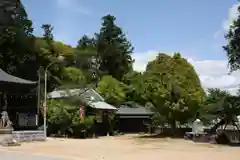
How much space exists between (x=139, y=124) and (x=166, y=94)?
18.0 metres

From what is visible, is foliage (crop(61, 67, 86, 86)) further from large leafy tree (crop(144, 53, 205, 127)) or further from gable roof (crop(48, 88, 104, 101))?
large leafy tree (crop(144, 53, 205, 127))

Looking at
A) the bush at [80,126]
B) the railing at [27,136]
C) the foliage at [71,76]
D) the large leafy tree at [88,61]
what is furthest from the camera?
the large leafy tree at [88,61]

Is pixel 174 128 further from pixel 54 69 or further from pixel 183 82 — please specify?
pixel 54 69

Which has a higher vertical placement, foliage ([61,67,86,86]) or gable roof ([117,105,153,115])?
foliage ([61,67,86,86])

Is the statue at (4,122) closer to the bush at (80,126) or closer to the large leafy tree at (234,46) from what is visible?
the bush at (80,126)

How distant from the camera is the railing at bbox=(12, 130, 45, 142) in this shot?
34.0m

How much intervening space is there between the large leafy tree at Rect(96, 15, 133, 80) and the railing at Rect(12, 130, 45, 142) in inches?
1712

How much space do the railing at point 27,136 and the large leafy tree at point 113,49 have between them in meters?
43.5

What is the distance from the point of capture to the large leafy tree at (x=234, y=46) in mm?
34438

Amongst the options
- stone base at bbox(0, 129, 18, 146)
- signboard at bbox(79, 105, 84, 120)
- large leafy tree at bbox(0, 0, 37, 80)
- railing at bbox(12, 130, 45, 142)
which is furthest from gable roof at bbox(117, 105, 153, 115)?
stone base at bbox(0, 129, 18, 146)

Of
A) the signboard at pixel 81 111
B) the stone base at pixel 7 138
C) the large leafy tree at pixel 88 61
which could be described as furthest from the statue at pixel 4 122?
the large leafy tree at pixel 88 61

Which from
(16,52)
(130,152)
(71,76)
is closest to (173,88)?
(130,152)

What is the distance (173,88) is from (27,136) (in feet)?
51.3

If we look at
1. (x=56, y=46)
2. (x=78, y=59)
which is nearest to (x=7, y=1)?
(x=56, y=46)
